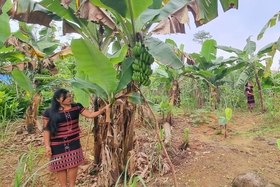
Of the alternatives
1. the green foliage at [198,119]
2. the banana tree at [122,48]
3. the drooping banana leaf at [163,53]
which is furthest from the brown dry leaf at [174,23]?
the green foliage at [198,119]

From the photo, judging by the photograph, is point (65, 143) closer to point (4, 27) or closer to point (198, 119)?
point (4, 27)

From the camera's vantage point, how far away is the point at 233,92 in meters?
6.68

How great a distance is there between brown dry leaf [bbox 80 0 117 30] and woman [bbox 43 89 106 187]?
81 cm

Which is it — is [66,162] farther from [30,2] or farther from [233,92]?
[233,92]

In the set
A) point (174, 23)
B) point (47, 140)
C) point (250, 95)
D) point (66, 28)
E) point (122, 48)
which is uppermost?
point (66, 28)

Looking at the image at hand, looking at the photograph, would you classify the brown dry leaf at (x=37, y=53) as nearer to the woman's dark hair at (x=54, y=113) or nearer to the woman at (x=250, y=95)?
the woman's dark hair at (x=54, y=113)

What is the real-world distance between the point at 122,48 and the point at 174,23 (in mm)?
625

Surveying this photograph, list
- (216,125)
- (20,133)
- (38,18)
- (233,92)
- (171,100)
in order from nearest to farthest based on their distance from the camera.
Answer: (38,18), (20,133), (216,125), (171,100), (233,92)

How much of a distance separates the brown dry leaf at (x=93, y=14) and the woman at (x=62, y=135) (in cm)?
81

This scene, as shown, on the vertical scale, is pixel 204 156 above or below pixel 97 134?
below

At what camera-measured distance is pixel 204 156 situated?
2938 millimetres

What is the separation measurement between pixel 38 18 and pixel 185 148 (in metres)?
2.64

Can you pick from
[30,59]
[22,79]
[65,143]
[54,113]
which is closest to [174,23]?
[54,113]

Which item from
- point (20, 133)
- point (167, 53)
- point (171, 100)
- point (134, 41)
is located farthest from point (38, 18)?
point (171, 100)
